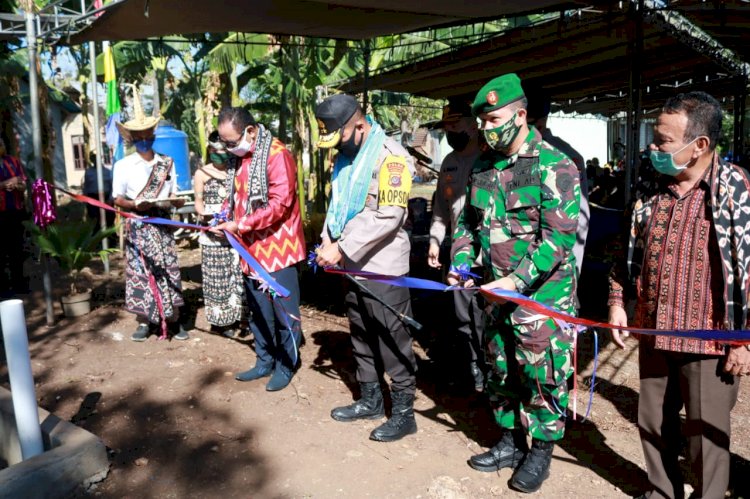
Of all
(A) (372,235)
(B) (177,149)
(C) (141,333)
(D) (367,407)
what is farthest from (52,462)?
(B) (177,149)

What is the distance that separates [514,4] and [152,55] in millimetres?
18242

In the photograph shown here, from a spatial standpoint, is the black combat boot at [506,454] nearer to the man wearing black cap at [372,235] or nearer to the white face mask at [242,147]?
the man wearing black cap at [372,235]

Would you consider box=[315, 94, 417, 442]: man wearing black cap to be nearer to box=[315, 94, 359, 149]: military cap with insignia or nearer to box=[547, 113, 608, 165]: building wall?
box=[315, 94, 359, 149]: military cap with insignia

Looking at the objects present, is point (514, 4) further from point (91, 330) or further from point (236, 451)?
point (91, 330)

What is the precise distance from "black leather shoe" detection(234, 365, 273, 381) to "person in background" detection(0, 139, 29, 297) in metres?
4.47

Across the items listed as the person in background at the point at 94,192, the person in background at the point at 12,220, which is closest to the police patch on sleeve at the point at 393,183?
the person in background at the point at 12,220

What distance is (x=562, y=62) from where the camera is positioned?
23.2 ft

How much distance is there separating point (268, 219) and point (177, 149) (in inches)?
421

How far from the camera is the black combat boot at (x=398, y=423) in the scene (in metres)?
3.63

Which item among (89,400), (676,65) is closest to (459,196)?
Result: (89,400)

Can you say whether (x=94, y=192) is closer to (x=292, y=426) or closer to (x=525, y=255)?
(x=292, y=426)

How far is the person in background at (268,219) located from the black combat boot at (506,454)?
5.40 ft

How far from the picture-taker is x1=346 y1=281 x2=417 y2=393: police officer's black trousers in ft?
11.7

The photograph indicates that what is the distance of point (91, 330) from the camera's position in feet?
20.0
